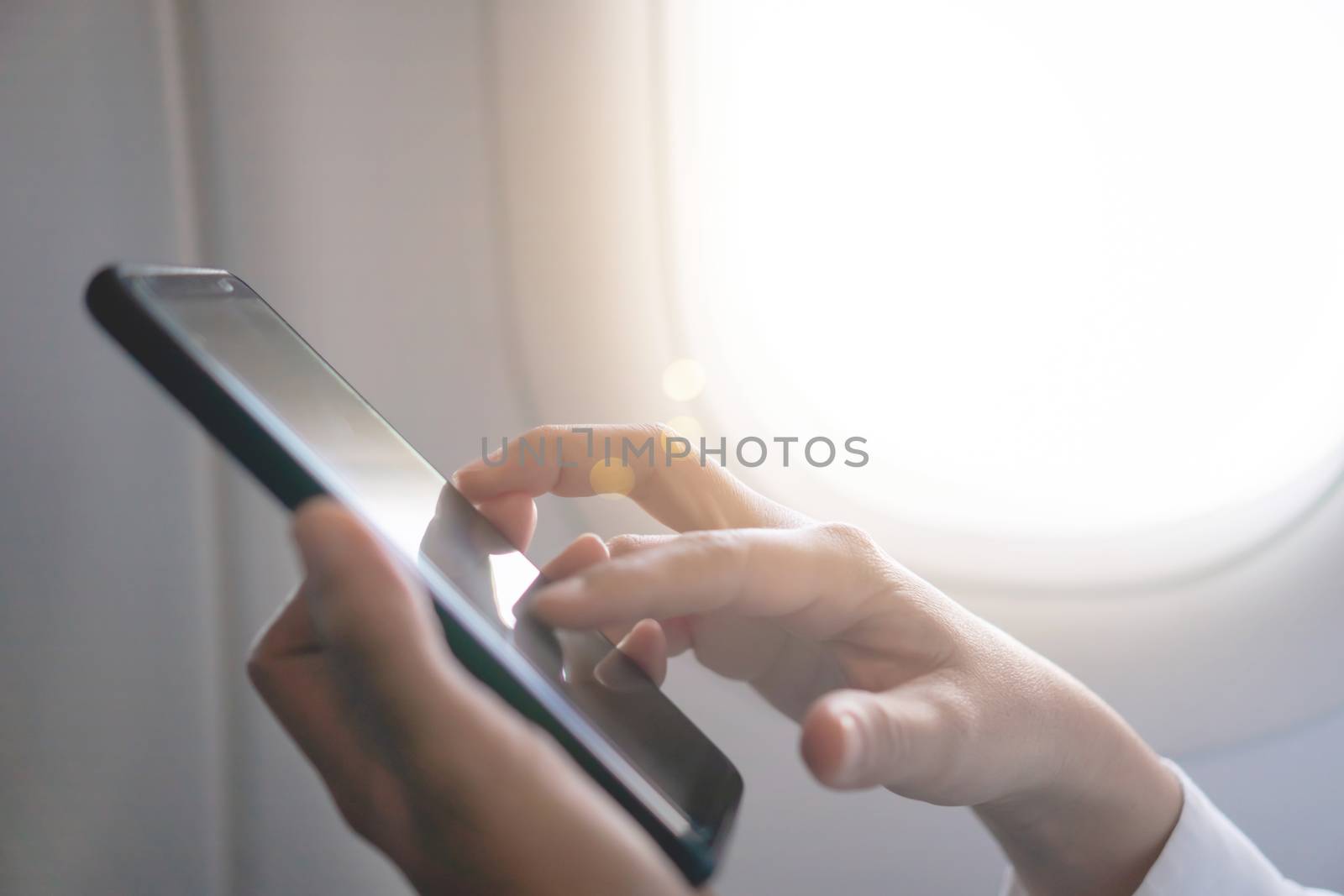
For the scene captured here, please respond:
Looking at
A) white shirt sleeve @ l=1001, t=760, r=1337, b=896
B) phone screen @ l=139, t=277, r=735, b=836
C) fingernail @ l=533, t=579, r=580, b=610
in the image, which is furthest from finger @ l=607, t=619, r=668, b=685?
white shirt sleeve @ l=1001, t=760, r=1337, b=896

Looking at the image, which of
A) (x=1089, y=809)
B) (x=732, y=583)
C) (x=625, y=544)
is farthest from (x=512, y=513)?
(x=1089, y=809)

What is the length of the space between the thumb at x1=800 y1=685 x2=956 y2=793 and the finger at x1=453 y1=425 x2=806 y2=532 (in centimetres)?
15

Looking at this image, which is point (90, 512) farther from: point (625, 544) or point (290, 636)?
point (625, 544)

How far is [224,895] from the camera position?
60 cm

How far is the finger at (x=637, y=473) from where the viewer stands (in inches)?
18.2

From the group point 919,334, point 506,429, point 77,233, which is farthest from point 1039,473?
point 77,233

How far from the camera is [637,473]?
477 mm

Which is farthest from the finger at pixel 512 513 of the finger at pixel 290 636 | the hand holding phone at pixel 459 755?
the hand holding phone at pixel 459 755

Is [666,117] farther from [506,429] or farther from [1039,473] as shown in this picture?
[1039,473]

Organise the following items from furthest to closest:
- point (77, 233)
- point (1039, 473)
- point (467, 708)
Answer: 1. point (1039, 473)
2. point (77, 233)
3. point (467, 708)

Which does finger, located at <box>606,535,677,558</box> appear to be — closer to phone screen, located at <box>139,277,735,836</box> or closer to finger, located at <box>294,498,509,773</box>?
phone screen, located at <box>139,277,735,836</box>

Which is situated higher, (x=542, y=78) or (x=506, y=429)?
(x=542, y=78)

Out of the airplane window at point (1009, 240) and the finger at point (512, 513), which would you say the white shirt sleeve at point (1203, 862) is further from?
the finger at point (512, 513)

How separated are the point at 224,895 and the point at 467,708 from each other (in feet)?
1.78
